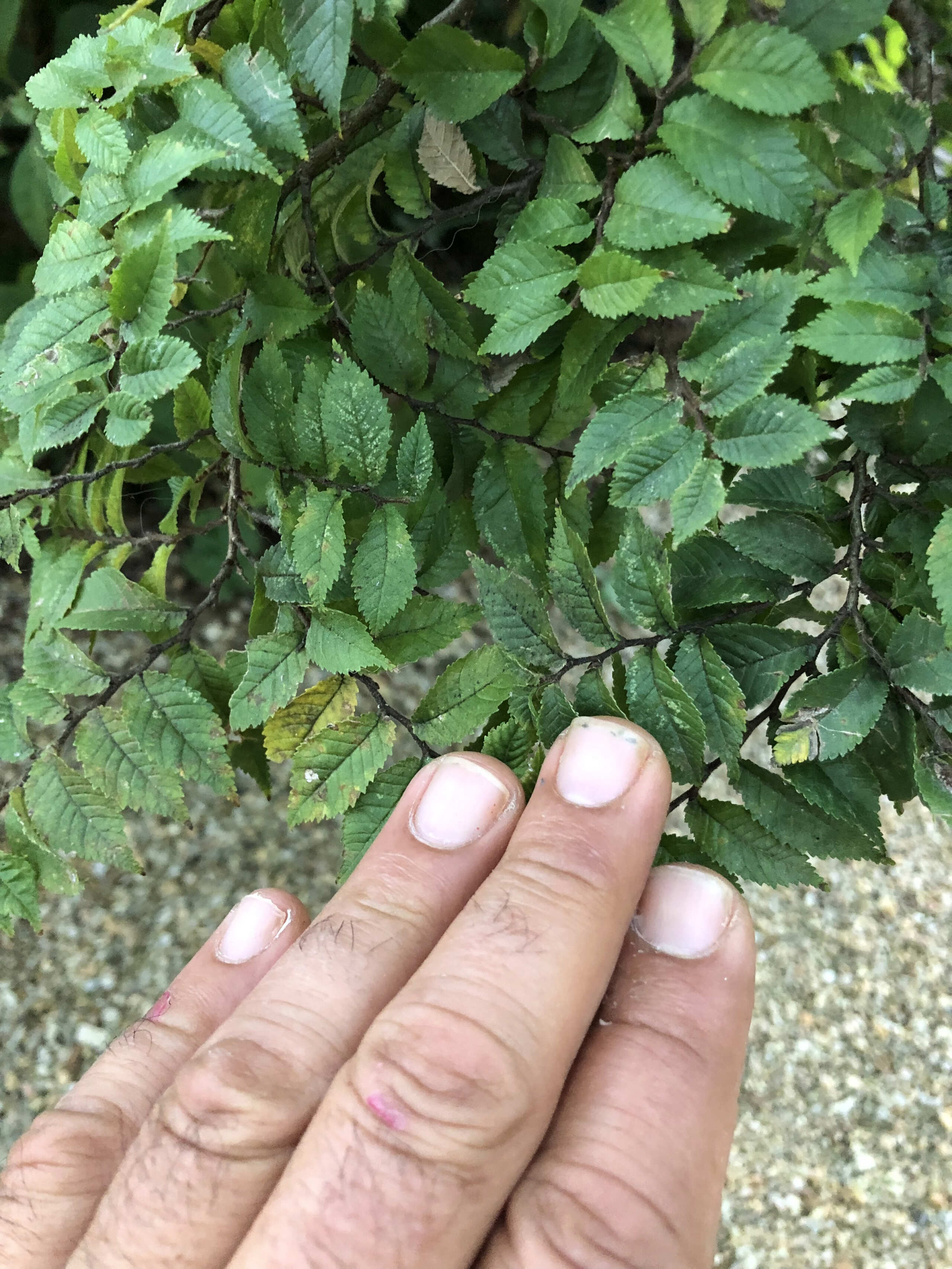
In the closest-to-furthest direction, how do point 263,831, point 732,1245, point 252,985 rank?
point 252,985, point 732,1245, point 263,831

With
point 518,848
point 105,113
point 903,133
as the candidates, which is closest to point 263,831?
point 518,848

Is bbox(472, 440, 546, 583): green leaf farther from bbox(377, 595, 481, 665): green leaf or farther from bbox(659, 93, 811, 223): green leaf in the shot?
bbox(659, 93, 811, 223): green leaf

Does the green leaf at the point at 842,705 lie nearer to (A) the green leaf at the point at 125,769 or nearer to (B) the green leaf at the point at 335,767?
(B) the green leaf at the point at 335,767

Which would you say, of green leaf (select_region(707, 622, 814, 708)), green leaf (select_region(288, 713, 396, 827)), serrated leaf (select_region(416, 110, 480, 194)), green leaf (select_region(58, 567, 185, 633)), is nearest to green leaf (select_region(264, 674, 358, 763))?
green leaf (select_region(288, 713, 396, 827))

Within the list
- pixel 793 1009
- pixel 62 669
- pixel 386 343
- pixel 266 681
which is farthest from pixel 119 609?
pixel 793 1009

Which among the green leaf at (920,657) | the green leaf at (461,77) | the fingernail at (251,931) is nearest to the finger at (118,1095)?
the fingernail at (251,931)

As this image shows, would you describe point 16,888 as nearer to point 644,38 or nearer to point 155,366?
point 155,366

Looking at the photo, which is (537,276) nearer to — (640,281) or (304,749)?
(640,281)
